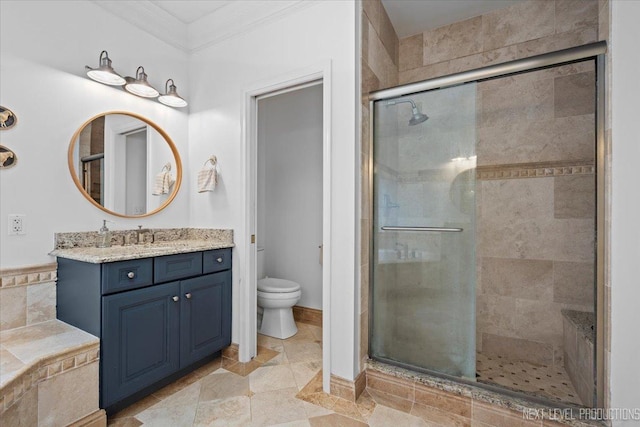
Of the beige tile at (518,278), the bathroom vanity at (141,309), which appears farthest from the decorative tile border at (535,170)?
the bathroom vanity at (141,309)

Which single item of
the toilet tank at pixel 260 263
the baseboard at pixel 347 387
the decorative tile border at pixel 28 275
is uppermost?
the decorative tile border at pixel 28 275

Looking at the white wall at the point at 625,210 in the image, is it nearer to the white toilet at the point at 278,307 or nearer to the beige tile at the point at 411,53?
the beige tile at the point at 411,53

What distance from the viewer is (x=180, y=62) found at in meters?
2.53

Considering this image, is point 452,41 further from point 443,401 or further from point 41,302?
point 41,302

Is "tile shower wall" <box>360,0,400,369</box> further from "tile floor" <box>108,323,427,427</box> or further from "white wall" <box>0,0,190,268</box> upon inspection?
"white wall" <box>0,0,190,268</box>

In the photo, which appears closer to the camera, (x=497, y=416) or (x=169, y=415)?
(x=497, y=416)

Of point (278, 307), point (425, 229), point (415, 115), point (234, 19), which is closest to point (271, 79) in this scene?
point (234, 19)

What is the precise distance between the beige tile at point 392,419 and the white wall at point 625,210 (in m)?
0.88

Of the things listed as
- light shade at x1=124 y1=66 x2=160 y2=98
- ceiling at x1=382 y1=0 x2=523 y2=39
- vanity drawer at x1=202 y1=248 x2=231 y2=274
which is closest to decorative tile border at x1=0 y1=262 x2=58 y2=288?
vanity drawer at x1=202 y1=248 x2=231 y2=274

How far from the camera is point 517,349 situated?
7.59ft

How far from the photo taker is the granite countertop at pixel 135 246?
1.65m

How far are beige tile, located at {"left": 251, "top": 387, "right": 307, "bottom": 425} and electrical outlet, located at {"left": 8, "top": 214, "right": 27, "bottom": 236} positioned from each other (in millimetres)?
1624

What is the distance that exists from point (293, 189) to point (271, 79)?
1340mm

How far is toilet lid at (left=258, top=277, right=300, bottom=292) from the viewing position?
2756 millimetres
